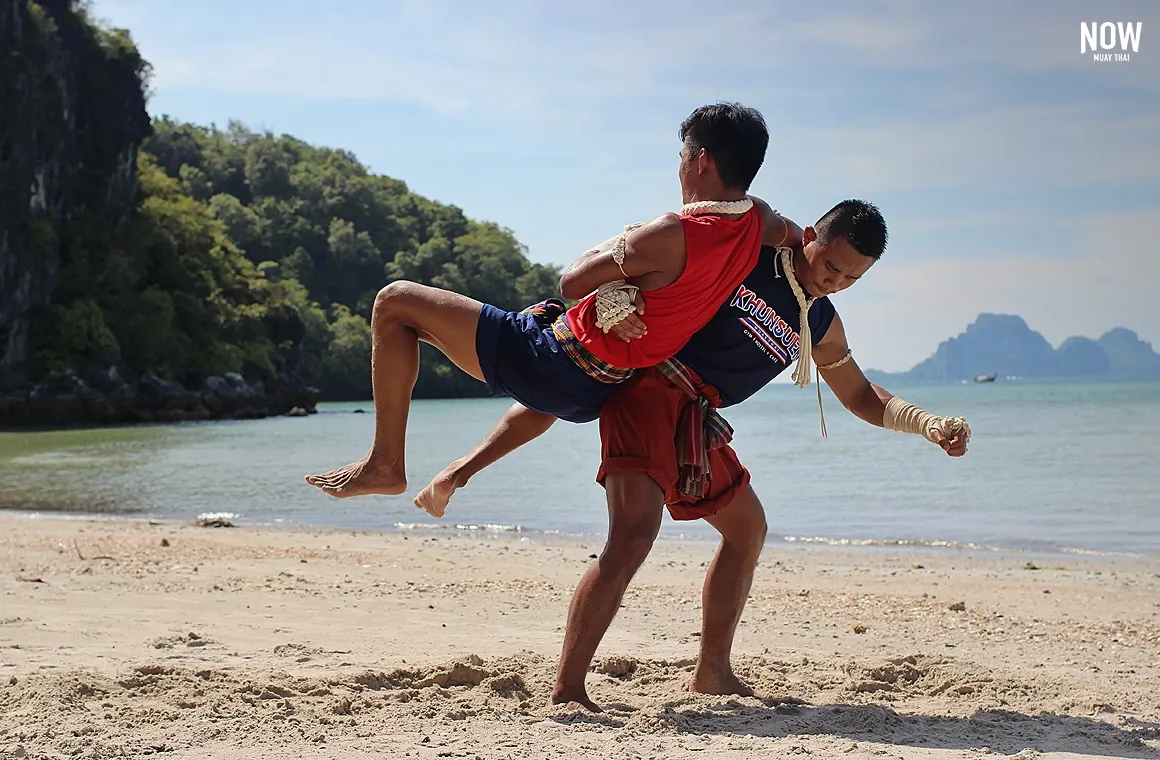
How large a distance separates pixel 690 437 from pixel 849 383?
2.81 ft

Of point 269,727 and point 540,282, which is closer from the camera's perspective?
point 269,727

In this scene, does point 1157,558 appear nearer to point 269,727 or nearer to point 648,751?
point 648,751

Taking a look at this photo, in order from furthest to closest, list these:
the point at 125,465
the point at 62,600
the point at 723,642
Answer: the point at 125,465 → the point at 62,600 → the point at 723,642

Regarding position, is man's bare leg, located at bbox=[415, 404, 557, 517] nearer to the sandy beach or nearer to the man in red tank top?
the man in red tank top

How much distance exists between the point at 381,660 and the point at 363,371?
79.2 metres

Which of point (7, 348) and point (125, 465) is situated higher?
point (7, 348)

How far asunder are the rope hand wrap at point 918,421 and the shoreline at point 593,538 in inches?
241

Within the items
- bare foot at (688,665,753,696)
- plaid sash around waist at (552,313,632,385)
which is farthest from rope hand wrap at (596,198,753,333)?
bare foot at (688,665,753,696)

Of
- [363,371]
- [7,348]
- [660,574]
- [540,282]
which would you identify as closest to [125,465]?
[660,574]

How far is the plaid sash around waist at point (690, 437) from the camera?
12.4ft

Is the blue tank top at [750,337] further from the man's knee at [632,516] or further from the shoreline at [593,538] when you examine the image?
the shoreline at [593,538]

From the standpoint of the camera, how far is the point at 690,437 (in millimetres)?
3795

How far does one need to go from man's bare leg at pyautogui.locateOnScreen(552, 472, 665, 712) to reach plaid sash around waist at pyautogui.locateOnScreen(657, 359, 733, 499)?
0.12 metres

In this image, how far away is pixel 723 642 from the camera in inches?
164
